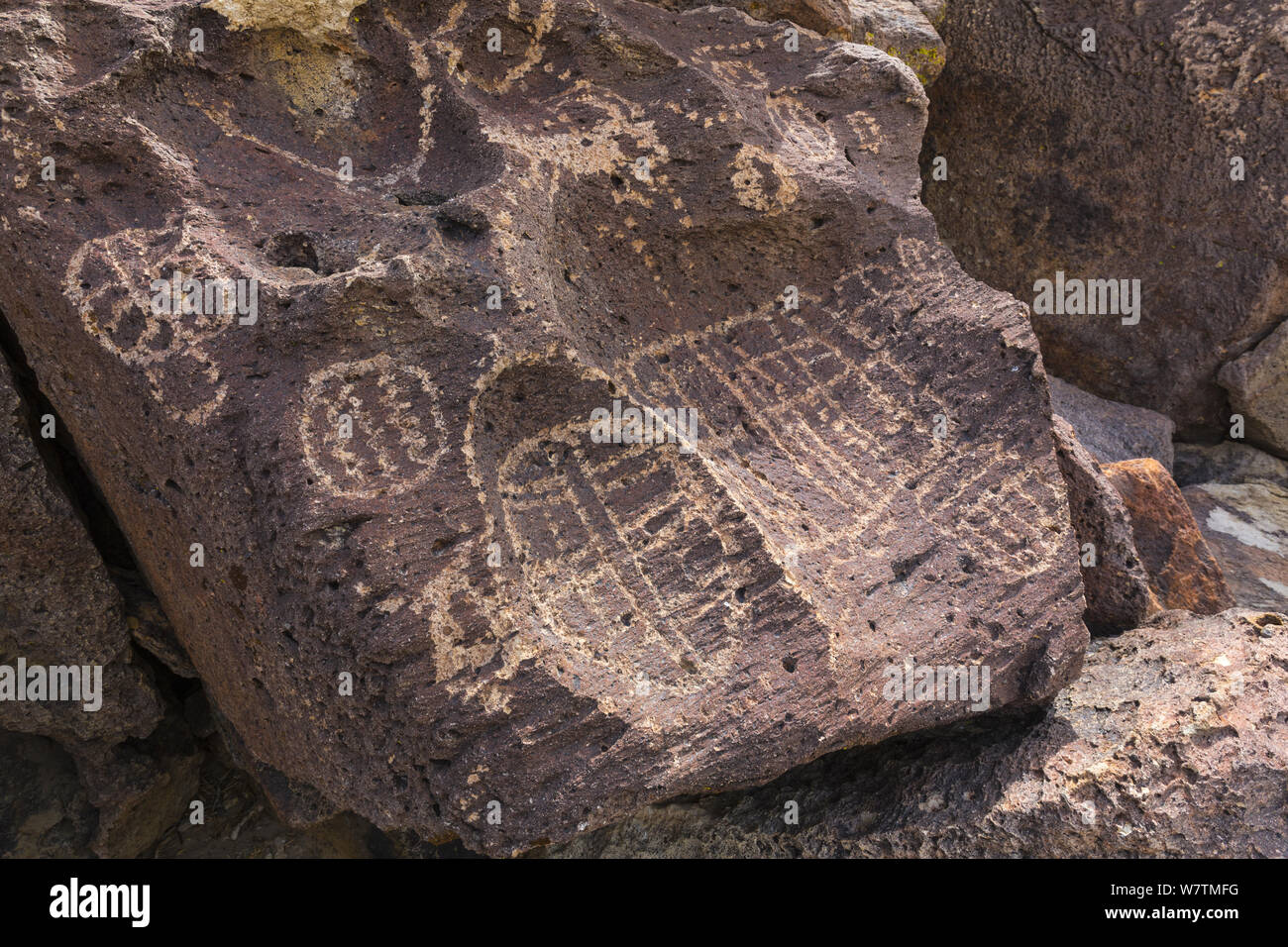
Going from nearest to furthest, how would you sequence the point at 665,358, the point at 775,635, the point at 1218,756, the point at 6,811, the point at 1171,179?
the point at 775,635, the point at 1218,756, the point at 665,358, the point at 6,811, the point at 1171,179

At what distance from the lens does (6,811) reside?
3.24 metres

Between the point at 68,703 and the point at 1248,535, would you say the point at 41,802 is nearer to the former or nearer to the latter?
the point at 68,703

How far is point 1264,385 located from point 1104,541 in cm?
204

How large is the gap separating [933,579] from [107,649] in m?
2.41

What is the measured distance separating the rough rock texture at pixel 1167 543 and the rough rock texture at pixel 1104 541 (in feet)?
1.44

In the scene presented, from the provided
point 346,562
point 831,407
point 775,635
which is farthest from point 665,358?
point 346,562

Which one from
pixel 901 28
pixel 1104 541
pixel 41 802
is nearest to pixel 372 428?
pixel 41 802

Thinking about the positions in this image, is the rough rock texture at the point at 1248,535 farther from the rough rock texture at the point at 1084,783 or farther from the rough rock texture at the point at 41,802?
the rough rock texture at the point at 41,802

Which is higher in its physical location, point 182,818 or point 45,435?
point 45,435

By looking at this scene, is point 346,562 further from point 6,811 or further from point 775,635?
point 6,811

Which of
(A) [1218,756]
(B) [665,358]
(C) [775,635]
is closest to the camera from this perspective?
(C) [775,635]

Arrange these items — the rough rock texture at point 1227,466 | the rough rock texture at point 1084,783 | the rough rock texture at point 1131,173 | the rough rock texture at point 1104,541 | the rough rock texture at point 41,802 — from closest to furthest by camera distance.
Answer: the rough rock texture at point 1084,783 < the rough rock texture at point 41,802 < the rough rock texture at point 1104,541 < the rough rock texture at point 1131,173 < the rough rock texture at point 1227,466

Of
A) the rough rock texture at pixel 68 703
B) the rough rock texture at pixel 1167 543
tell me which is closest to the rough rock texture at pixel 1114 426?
the rough rock texture at pixel 1167 543

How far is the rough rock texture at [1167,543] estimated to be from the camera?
382 cm
